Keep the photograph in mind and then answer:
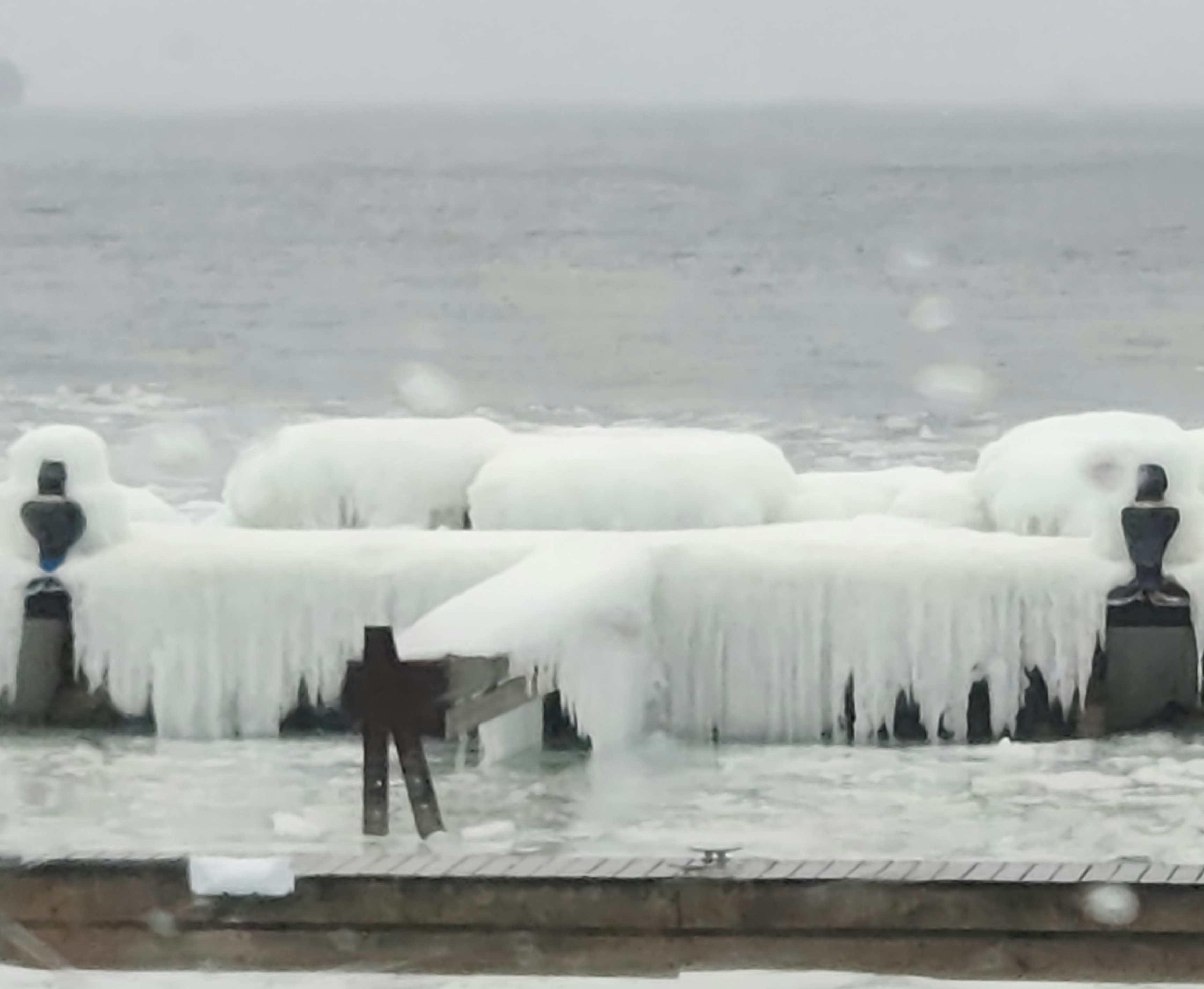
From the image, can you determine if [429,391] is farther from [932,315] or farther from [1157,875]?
[1157,875]

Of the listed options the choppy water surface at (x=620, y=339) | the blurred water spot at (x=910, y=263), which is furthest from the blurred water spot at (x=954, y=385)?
the blurred water spot at (x=910, y=263)

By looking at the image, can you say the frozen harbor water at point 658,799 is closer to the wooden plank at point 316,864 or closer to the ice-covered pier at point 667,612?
the ice-covered pier at point 667,612

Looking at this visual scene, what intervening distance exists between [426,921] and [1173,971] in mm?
2079

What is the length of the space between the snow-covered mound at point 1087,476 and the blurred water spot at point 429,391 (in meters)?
40.4

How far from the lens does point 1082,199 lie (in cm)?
10425

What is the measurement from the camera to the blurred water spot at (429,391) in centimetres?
5434

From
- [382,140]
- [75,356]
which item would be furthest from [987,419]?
[382,140]

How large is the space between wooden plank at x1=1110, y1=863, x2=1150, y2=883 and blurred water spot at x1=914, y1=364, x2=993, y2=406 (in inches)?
1683

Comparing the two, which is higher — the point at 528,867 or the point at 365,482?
the point at 365,482

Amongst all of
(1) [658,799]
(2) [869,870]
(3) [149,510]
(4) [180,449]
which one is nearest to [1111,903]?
(2) [869,870]

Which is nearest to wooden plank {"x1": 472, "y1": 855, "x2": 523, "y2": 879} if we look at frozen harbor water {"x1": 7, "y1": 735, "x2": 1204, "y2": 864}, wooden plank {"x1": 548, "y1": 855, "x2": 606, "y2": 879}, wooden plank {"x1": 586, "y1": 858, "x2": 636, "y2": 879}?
wooden plank {"x1": 548, "y1": 855, "x2": 606, "y2": 879}

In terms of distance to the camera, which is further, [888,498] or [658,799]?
[888,498]

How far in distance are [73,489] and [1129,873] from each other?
19.2 ft

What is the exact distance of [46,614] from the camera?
10000 mm
